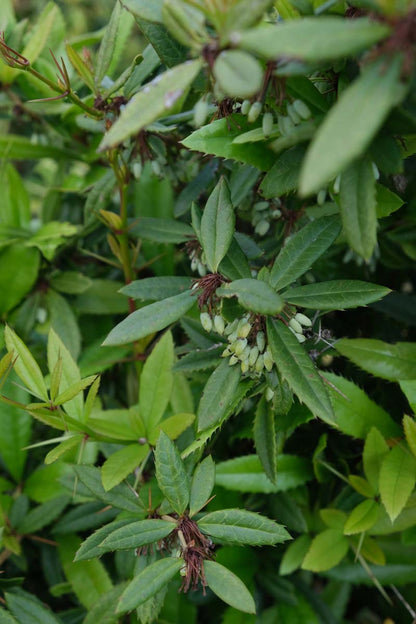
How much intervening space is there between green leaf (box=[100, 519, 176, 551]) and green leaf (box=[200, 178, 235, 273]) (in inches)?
12.5

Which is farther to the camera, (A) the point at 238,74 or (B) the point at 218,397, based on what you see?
(B) the point at 218,397

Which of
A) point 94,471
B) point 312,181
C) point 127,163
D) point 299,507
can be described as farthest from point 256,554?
point 312,181

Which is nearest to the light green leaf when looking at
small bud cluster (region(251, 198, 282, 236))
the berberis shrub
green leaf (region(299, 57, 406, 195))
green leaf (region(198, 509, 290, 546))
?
the berberis shrub

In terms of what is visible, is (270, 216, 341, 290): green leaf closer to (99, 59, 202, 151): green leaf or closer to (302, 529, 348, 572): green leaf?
(99, 59, 202, 151): green leaf

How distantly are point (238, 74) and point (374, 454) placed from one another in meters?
0.65

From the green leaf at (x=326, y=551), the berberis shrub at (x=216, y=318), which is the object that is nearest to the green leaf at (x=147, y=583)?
the berberis shrub at (x=216, y=318)

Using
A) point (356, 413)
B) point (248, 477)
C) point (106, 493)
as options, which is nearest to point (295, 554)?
point (248, 477)

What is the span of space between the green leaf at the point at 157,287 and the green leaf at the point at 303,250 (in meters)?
0.15

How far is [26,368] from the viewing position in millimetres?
791

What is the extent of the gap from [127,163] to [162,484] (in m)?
0.49

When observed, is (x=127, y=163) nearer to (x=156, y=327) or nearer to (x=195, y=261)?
(x=195, y=261)

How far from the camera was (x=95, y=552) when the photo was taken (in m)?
0.74

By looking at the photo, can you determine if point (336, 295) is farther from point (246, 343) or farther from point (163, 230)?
point (163, 230)

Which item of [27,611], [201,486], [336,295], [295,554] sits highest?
[336,295]
